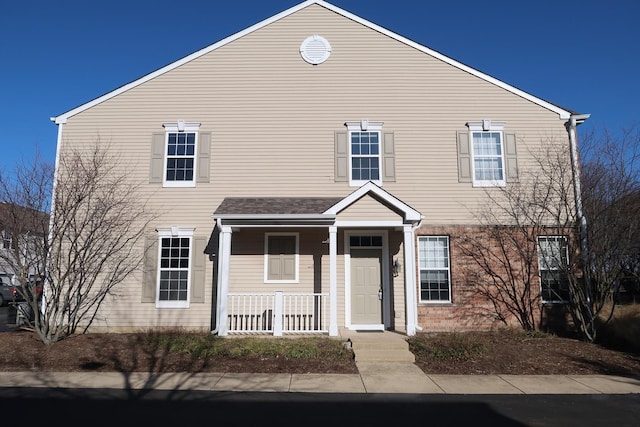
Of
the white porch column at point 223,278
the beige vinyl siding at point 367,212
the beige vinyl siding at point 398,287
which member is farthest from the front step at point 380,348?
the white porch column at point 223,278

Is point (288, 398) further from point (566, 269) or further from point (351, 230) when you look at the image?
point (566, 269)

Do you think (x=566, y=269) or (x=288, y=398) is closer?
(x=288, y=398)

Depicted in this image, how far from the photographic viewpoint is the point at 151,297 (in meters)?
11.8

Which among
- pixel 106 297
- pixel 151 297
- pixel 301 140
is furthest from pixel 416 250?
pixel 106 297

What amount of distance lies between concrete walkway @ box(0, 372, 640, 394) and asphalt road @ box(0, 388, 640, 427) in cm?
27

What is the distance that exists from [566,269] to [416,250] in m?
3.62

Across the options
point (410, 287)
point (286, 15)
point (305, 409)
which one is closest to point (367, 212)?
point (410, 287)

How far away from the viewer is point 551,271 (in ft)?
38.3

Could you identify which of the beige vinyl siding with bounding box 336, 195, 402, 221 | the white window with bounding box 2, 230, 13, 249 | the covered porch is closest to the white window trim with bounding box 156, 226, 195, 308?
the covered porch

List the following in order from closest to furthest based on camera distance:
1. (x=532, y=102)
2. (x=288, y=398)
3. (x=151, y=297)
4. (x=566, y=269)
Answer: (x=288, y=398) < (x=566, y=269) < (x=151, y=297) < (x=532, y=102)

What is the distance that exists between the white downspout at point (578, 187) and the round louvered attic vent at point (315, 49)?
7.10 metres

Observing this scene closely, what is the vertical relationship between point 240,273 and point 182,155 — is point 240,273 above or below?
below

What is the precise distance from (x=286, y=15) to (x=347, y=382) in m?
10.4

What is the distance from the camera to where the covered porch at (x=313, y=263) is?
10766mm
